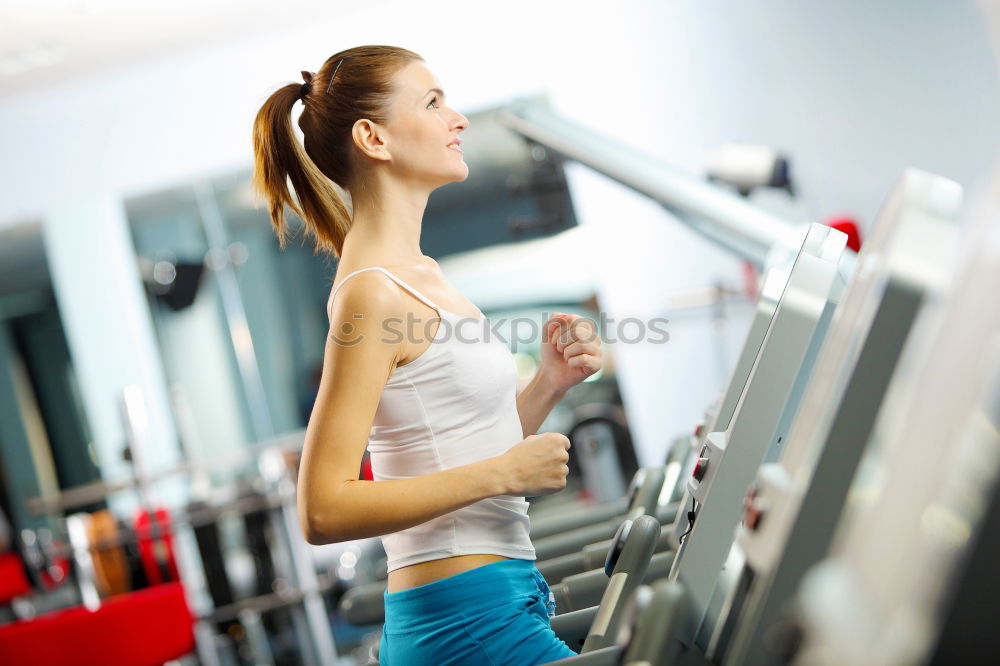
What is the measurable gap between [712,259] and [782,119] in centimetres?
76

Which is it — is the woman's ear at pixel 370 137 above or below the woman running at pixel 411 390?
above

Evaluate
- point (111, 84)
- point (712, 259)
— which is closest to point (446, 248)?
point (712, 259)

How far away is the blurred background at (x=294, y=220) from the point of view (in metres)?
4.16

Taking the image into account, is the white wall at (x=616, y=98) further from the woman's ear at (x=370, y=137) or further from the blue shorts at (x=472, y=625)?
the blue shorts at (x=472, y=625)

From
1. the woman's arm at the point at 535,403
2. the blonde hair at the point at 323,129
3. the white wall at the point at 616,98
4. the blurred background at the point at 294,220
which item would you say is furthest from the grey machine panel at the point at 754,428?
the white wall at the point at 616,98

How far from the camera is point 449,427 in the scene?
1.16 m

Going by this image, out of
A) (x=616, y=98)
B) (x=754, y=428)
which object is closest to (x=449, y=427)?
(x=754, y=428)

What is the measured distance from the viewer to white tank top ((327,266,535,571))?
3.75 feet

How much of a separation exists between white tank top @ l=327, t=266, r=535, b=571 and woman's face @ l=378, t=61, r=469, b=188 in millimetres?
186

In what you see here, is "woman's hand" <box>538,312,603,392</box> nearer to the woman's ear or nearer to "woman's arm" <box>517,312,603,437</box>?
"woman's arm" <box>517,312,603,437</box>

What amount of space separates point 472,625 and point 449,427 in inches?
8.7

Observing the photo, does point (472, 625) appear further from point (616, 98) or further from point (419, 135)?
point (616, 98)

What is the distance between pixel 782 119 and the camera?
15.3 ft

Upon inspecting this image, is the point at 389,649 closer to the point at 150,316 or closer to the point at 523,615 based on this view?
the point at 523,615
